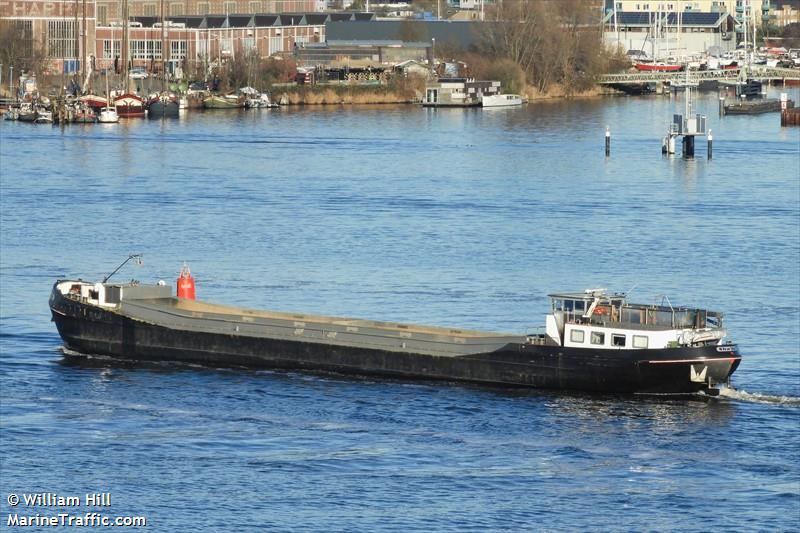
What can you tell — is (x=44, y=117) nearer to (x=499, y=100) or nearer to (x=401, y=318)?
(x=499, y=100)

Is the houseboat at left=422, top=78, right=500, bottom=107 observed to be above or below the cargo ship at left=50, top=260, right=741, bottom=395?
above

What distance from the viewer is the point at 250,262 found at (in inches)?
3110

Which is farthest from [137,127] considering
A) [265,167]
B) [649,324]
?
[649,324]

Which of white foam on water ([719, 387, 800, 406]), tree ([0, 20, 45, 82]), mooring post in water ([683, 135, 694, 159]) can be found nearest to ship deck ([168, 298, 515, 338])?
white foam on water ([719, 387, 800, 406])

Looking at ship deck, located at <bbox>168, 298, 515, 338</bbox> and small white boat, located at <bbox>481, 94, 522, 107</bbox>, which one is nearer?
ship deck, located at <bbox>168, 298, 515, 338</bbox>

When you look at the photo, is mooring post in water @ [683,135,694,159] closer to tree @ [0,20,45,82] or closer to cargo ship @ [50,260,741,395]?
cargo ship @ [50,260,741,395]

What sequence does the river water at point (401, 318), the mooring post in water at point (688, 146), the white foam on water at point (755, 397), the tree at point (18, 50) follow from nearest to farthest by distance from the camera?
the river water at point (401, 318) < the white foam on water at point (755, 397) < the mooring post in water at point (688, 146) < the tree at point (18, 50)

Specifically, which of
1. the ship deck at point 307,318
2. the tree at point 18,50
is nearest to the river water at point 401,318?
the ship deck at point 307,318

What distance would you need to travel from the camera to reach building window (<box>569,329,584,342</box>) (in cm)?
5459

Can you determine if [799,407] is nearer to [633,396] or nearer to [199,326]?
[633,396]

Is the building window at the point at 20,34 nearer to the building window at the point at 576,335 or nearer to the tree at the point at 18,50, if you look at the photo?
the tree at the point at 18,50

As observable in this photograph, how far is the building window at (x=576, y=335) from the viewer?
54.6 m

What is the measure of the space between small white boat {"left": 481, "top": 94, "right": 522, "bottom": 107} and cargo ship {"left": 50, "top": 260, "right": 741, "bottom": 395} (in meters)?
133

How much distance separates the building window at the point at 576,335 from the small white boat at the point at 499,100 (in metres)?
142
